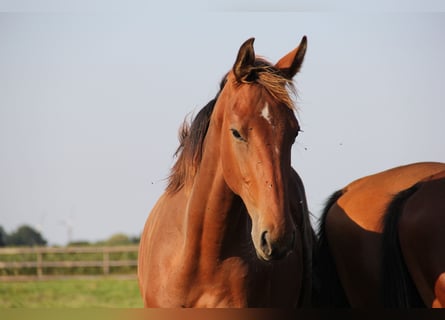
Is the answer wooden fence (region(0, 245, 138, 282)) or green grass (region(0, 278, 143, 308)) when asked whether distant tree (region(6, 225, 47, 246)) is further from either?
green grass (region(0, 278, 143, 308))

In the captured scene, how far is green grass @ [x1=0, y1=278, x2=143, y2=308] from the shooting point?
34.3 feet

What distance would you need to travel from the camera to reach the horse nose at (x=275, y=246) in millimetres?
2820

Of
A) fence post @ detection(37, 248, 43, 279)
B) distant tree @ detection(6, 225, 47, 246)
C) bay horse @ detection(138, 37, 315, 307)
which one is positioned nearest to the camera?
bay horse @ detection(138, 37, 315, 307)

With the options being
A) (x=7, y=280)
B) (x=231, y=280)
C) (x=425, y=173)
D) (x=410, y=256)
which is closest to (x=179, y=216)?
(x=231, y=280)

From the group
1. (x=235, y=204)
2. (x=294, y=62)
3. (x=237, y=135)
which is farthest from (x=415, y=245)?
(x=237, y=135)

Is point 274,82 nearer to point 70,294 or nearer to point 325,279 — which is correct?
point 325,279

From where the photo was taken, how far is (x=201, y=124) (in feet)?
11.8

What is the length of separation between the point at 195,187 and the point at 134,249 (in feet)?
47.2

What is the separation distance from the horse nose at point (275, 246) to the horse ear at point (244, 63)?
32.3 inches

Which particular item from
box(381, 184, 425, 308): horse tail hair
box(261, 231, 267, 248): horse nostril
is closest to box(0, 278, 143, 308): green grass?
box(381, 184, 425, 308): horse tail hair

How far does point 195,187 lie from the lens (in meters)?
3.49

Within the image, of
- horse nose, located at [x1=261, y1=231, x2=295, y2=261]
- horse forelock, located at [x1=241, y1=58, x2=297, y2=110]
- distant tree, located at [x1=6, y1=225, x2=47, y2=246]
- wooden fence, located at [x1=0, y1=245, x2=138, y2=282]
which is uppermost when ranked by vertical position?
horse forelock, located at [x1=241, y1=58, x2=297, y2=110]

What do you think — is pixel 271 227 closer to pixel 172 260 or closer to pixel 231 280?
pixel 231 280

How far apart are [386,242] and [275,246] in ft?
5.13
